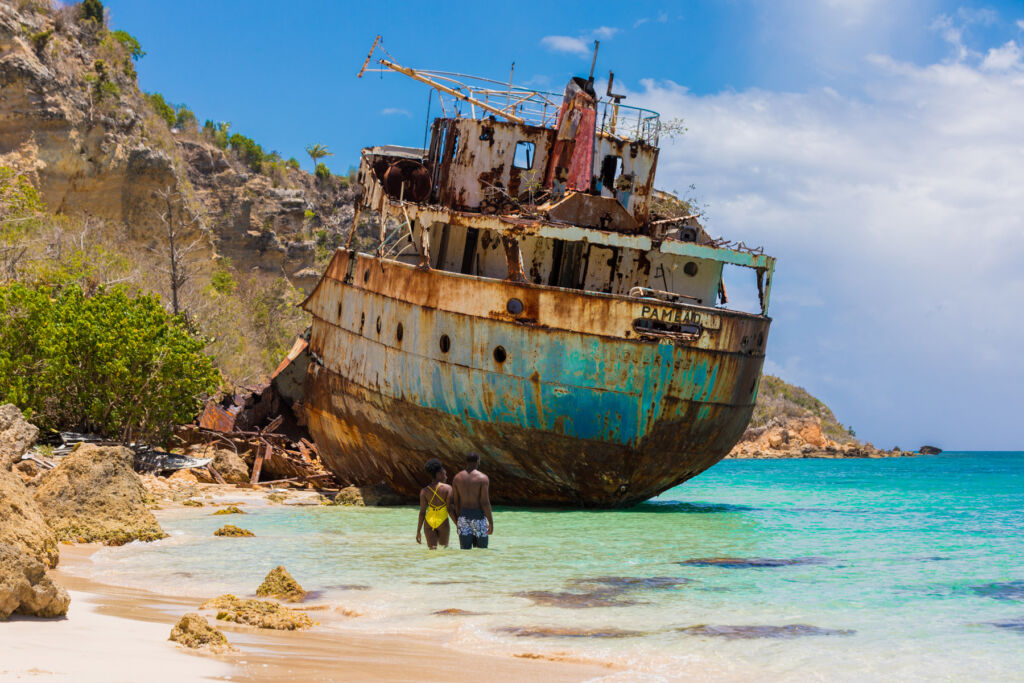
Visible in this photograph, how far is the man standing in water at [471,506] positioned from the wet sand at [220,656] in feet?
10.4

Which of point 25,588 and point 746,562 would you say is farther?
point 746,562

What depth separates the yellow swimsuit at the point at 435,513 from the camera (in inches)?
405

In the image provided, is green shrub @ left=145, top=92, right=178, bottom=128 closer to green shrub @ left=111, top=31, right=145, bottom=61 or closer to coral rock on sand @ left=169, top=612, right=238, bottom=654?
green shrub @ left=111, top=31, right=145, bottom=61

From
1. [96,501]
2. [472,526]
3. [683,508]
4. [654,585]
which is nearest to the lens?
[654,585]

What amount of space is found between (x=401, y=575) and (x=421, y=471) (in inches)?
251

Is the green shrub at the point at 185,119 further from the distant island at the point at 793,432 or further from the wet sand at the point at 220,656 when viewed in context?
the wet sand at the point at 220,656

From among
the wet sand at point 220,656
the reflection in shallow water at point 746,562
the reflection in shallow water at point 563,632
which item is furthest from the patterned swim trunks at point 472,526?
the wet sand at point 220,656

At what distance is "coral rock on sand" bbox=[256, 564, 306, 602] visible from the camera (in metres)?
7.92

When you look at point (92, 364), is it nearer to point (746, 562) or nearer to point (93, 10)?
point (746, 562)

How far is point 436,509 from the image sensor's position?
10.3 metres

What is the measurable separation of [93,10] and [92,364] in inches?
1404

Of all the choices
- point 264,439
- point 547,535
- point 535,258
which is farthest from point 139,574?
point 264,439

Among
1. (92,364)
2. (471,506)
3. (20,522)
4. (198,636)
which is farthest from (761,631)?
(92,364)

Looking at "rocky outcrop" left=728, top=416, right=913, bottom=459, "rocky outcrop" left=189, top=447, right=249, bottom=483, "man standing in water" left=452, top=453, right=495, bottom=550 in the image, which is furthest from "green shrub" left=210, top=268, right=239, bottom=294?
"man standing in water" left=452, top=453, right=495, bottom=550
